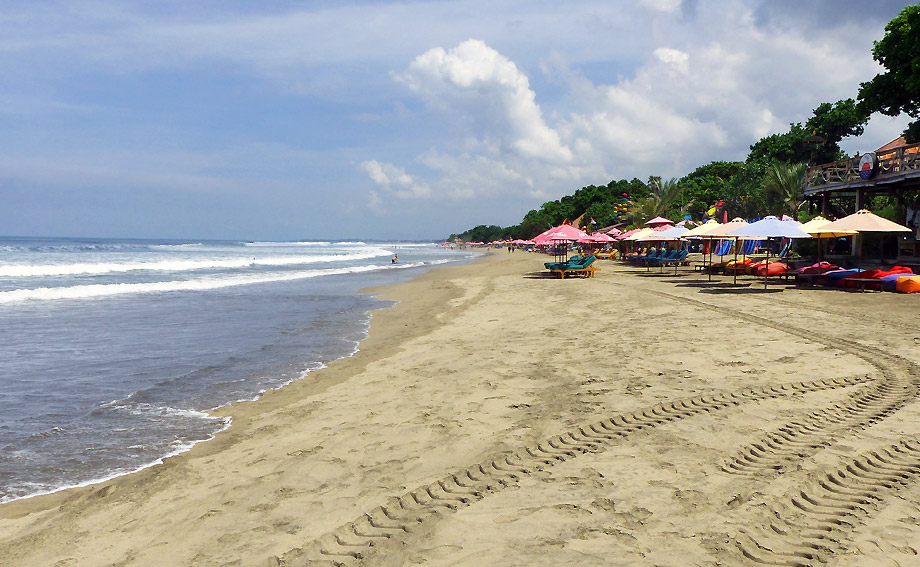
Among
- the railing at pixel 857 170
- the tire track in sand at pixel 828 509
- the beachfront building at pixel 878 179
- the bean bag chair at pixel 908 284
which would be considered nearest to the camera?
the tire track in sand at pixel 828 509

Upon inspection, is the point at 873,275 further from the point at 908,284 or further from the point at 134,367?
the point at 134,367

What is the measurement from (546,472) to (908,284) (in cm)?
1417

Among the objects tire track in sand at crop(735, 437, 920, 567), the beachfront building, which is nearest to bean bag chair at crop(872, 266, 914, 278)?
the beachfront building

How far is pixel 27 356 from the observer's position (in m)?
9.09

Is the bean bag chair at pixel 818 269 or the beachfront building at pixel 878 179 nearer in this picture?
the bean bag chair at pixel 818 269

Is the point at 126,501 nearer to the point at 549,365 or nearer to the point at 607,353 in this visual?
the point at 549,365

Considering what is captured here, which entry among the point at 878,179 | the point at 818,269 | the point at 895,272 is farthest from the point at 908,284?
the point at 878,179

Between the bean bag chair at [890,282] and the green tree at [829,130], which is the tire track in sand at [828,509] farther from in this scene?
the green tree at [829,130]

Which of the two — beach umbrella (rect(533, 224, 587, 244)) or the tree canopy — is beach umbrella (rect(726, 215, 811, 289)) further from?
the tree canopy

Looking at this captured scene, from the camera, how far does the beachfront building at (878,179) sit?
56.1 feet

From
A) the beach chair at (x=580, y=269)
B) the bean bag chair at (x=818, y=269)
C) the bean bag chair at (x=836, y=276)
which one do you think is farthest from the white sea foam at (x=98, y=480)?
the beach chair at (x=580, y=269)

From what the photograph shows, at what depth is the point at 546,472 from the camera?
3920mm

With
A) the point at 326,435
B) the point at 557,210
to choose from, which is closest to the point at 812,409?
the point at 326,435

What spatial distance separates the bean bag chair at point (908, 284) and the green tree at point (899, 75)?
43.4 feet
